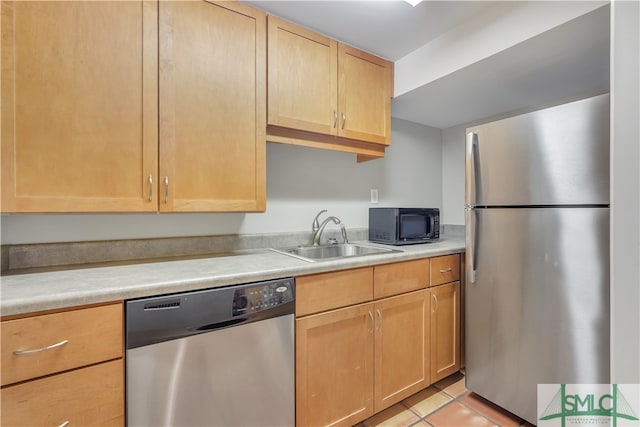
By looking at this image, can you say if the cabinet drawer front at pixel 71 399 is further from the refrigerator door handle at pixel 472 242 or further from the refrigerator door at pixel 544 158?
the refrigerator door at pixel 544 158

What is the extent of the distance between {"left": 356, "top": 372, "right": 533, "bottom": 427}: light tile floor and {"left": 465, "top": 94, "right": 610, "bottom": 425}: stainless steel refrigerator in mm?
90

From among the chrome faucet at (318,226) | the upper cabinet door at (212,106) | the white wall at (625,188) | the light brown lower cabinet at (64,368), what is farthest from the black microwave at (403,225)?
the light brown lower cabinet at (64,368)

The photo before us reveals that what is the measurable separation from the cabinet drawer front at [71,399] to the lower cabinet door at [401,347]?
3.70 ft

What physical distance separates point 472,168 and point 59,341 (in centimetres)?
196

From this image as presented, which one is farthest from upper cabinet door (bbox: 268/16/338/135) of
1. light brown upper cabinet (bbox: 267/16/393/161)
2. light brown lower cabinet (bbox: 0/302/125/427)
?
light brown lower cabinet (bbox: 0/302/125/427)

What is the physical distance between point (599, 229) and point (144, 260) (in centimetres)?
210

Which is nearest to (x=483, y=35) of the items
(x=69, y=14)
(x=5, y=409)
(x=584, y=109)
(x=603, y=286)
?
(x=584, y=109)

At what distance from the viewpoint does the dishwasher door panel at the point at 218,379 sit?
37.5 inches

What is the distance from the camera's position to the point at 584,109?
1245mm

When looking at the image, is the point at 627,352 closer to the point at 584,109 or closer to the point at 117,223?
the point at 584,109

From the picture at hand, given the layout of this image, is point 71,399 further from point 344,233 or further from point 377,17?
point 377,17

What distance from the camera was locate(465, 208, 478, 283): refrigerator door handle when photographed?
65.1 inches

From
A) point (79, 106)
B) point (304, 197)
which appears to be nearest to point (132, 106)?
point (79, 106)

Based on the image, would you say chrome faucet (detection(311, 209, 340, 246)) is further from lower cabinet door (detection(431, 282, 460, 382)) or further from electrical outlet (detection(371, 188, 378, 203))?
lower cabinet door (detection(431, 282, 460, 382))
